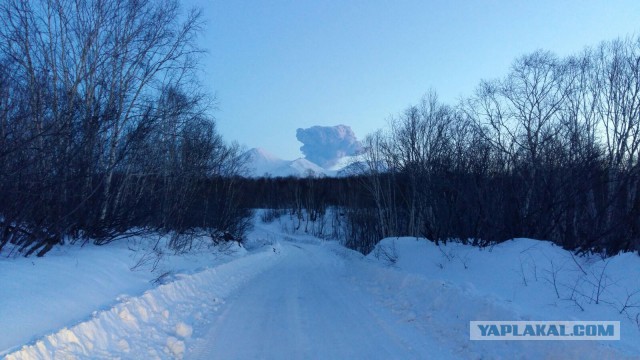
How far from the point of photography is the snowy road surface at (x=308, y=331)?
6.19m

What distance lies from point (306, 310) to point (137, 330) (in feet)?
12.1

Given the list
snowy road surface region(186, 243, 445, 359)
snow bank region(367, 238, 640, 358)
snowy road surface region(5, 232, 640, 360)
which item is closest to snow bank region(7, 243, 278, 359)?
snowy road surface region(5, 232, 640, 360)

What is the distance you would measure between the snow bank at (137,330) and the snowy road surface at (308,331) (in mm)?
479

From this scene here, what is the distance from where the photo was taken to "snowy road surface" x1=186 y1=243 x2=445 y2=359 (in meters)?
6.19

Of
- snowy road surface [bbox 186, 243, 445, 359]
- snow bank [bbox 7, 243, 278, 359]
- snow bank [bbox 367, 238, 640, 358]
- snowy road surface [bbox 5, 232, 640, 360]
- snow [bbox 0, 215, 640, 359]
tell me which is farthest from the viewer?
snowy road surface [bbox 186, 243, 445, 359]

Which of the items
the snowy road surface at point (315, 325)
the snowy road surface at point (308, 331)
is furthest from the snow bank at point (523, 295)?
the snowy road surface at point (308, 331)

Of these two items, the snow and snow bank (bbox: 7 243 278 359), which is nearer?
snow bank (bbox: 7 243 278 359)

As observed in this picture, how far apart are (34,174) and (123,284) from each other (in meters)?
3.01

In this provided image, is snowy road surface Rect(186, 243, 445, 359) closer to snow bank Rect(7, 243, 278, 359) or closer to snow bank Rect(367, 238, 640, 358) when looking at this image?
snow bank Rect(7, 243, 278, 359)

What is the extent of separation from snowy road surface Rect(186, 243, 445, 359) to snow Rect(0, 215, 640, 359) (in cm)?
2

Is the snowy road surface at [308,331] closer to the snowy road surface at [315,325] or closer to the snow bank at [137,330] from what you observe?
the snowy road surface at [315,325]

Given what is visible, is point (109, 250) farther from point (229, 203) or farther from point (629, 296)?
point (229, 203)

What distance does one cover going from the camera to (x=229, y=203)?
31.0 m

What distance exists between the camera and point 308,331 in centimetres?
747
